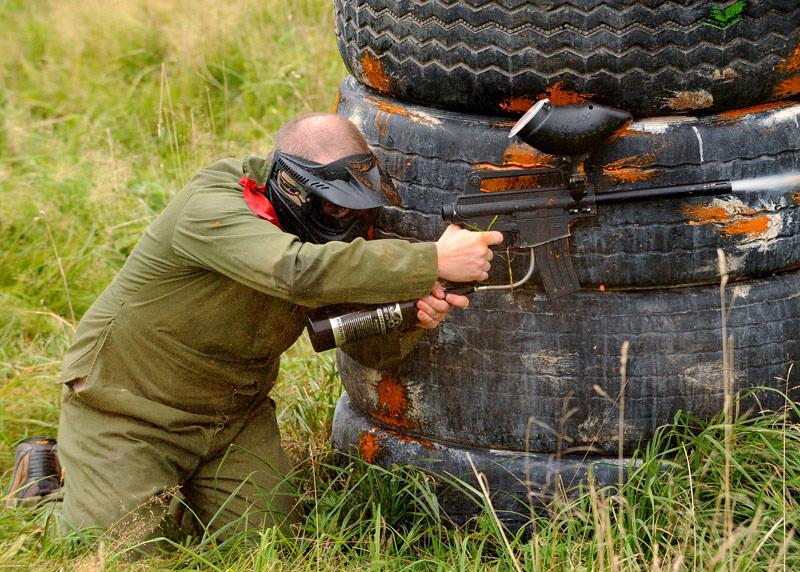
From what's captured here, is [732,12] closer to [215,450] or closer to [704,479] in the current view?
[704,479]

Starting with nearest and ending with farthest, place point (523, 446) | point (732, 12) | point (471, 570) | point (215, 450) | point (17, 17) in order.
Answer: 1. point (732, 12)
2. point (471, 570)
3. point (523, 446)
4. point (215, 450)
5. point (17, 17)

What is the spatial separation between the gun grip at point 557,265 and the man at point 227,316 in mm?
147

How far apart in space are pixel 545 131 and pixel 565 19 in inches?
11.6

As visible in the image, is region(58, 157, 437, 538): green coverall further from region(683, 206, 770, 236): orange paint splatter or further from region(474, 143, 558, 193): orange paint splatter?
region(683, 206, 770, 236): orange paint splatter

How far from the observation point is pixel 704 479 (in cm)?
285

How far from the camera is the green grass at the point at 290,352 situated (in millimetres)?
2721

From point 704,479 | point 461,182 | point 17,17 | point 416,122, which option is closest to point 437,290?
point 461,182

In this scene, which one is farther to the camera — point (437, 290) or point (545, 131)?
point (437, 290)

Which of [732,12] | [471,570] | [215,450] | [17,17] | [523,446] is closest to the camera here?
[732,12]

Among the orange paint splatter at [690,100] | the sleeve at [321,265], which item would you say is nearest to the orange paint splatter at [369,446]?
the sleeve at [321,265]

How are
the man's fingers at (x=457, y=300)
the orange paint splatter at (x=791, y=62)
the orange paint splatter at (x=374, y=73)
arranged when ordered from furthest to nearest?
1. the orange paint splatter at (x=374, y=73)
2. the man's fingers at (x=457, y=300)
3. the orange paint splatter at (x=791, y=62)

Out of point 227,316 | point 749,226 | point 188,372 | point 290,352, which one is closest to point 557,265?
point 749,226

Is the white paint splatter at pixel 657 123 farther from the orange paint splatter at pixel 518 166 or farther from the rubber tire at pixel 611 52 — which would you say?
the orange paint splatter at pixel 518 166

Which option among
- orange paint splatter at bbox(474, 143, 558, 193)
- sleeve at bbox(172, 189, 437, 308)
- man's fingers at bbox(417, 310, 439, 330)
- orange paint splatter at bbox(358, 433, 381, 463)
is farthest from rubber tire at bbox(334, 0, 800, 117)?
orange paint splatter at bbox(358, 433, 381, 463)
